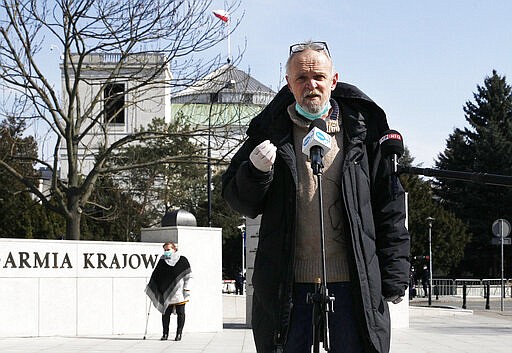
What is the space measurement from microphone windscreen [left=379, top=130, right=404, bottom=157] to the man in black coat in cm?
5

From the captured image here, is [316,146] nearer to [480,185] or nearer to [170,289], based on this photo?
[170,289]

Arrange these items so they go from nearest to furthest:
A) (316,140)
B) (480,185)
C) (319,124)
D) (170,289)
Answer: (316,140)
(319,124)
(170,289)
(480,185)

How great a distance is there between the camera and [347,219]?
402cm

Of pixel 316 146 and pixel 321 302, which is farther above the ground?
pixel 316 146

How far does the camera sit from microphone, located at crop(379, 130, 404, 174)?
4.13 m

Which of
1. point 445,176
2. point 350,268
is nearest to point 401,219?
point 350,268

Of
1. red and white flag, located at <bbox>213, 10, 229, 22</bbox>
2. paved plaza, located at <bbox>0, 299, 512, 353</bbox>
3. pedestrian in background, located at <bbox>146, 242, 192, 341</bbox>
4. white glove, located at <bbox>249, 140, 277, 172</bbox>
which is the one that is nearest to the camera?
white glove, located at <bbox>249, 140, 277, 172</bbox>

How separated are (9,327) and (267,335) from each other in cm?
1353

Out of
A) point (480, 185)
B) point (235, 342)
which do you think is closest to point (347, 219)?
point (235, 342)

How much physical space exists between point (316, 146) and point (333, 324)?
806mm

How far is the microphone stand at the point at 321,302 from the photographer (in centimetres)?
385

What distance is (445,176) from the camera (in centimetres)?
946

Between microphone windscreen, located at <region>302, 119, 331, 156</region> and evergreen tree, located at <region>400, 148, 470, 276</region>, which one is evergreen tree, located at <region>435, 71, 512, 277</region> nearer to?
evergreen tree, located at <region>400, 148, 470, 276</region>

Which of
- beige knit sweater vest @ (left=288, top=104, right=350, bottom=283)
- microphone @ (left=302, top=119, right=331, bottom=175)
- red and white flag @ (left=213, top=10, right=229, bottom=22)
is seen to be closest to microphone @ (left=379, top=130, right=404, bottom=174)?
beige knit sweater vest @ (left=288, top=104, right=350, bottom=283)
